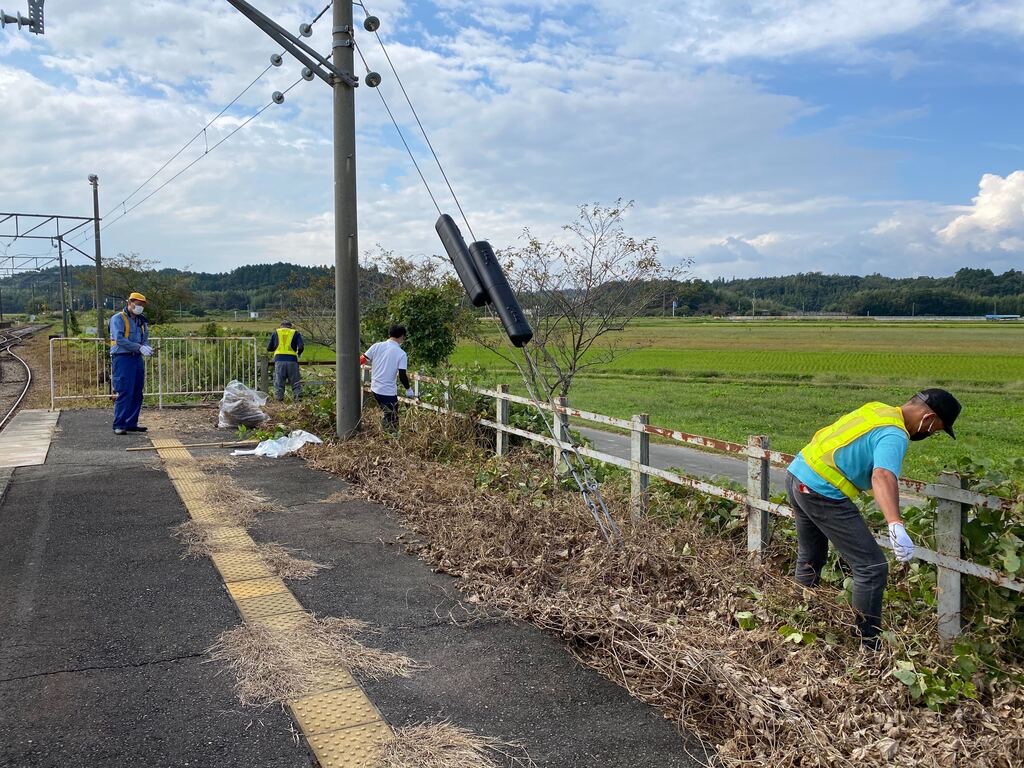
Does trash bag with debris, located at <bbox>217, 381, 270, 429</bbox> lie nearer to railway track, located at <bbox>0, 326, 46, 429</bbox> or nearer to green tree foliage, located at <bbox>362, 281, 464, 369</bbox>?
green tree foliage, located at <bbox>362, 281, 464, 369</bbox>

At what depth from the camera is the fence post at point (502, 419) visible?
28.7 feet

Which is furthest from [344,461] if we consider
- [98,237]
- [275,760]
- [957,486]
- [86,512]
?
[98,237]

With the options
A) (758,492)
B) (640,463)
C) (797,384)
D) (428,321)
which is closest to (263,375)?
(428,321)

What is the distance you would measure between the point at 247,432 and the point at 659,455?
6704 millimetres

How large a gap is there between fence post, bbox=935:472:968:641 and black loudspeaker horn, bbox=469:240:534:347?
2.63 metres

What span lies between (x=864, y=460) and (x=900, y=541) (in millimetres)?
454

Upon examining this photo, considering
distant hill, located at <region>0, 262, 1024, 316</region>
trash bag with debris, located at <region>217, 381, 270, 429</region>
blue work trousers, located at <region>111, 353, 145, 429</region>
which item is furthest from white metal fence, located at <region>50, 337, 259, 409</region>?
distant hill, located at <region>0, 262, 1024, 316</region>

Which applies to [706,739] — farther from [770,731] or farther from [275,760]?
[275,760]

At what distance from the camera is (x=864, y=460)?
13.7 ft

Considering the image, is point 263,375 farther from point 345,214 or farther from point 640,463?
point 640,463

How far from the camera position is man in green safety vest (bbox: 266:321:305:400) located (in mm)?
14914

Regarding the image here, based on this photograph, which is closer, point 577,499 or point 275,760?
point 275,760

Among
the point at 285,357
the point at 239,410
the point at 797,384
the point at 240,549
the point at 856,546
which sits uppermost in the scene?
the point at 285,357

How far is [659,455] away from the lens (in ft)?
46.0
